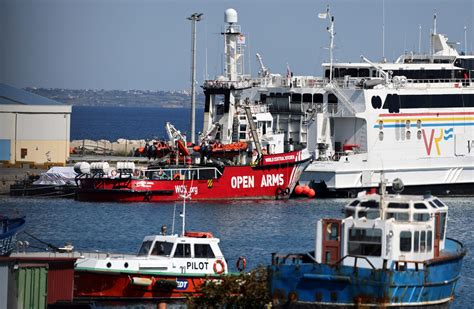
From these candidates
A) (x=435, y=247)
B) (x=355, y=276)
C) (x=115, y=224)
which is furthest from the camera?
(x=115, y=224)

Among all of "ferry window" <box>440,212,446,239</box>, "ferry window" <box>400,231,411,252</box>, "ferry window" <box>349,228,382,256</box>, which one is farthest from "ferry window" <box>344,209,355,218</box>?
"ferry window" <box>440,212,446,239</box>

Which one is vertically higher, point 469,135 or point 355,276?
point 469,135

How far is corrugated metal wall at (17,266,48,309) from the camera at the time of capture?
31.5m

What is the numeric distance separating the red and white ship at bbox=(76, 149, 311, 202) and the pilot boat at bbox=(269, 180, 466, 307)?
27594mm

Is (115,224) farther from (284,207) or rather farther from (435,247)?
(435,247)

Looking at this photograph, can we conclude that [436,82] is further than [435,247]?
Yes

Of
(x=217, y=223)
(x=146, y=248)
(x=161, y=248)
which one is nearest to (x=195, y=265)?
(x=161, y=248)

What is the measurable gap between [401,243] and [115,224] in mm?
22521

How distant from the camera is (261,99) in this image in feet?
227

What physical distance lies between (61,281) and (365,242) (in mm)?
6954

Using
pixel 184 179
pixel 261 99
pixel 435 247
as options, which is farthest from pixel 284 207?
pixel 435 247

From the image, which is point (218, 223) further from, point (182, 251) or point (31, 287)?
point (31, 287)

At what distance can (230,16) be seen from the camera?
6775 cm

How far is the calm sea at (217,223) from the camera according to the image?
152 feet
